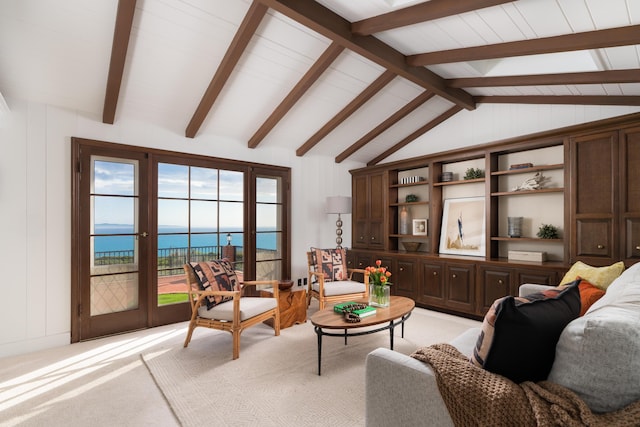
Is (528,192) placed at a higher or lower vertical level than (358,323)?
higher

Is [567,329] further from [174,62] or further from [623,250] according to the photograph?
[174,62]

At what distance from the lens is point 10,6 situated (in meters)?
2.48

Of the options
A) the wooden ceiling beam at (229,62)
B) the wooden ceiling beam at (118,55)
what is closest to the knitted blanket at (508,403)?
the wooden ceiling beam at (229,62)

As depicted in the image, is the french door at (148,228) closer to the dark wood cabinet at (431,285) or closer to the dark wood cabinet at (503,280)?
the dark wood cabinet at (431,285)

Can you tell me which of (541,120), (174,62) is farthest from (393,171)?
(174,62)

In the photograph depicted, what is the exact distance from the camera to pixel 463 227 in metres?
4.83

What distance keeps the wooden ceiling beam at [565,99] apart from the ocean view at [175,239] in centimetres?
368

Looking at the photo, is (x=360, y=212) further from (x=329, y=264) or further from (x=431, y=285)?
(x=431, y=285)

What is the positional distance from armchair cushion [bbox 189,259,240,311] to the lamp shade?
218cm

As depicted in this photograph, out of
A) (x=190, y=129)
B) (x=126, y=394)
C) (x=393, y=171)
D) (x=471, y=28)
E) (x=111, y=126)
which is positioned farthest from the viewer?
(x=393, y=171)

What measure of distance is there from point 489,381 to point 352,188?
5052mm

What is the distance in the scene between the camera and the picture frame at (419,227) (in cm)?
525

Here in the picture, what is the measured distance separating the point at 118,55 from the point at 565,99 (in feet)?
15.5

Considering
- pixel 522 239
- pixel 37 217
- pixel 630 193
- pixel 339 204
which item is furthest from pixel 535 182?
pixel 37 217
